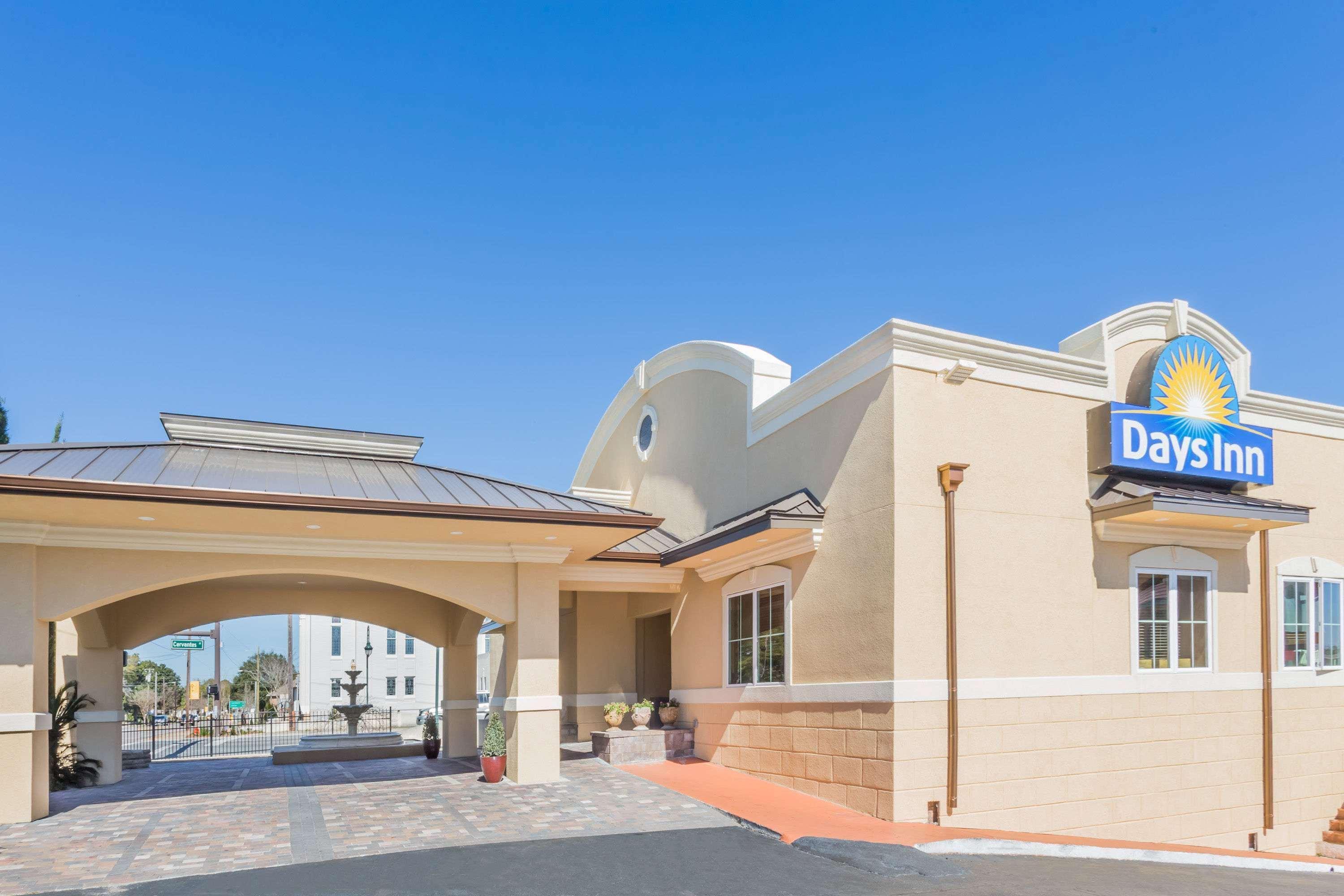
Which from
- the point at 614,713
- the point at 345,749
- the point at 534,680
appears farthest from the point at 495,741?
the point at 345,749

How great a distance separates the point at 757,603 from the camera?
15.1 m

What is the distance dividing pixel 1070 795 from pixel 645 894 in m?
6.78

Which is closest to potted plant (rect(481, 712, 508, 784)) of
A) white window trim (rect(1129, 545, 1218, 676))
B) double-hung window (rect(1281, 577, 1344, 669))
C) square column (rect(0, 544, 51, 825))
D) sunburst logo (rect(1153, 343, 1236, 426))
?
square column (rect(0, 544, 51, 825))

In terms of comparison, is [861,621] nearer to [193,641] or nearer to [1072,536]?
[1072,536]

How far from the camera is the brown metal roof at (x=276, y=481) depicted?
34.9ft

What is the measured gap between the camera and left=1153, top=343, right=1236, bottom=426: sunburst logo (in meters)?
13.8

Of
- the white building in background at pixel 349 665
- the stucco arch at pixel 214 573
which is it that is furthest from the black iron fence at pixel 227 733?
the stucco arch at pixel 214 573

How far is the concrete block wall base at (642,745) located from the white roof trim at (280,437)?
5731 mm

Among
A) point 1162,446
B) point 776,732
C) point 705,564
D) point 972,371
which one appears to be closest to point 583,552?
point 705,564

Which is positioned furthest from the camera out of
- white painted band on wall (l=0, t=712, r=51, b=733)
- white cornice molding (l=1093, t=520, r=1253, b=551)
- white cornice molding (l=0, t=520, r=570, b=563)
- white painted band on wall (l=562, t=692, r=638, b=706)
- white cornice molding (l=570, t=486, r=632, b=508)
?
white cornice molding (l=570, t=486, r=632, b=508)

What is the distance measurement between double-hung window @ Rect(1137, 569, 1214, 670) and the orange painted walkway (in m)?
2.45

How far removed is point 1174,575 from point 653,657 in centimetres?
1085

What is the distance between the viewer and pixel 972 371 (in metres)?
12.6

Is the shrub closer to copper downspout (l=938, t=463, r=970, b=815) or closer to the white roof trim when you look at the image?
the white roof trim
